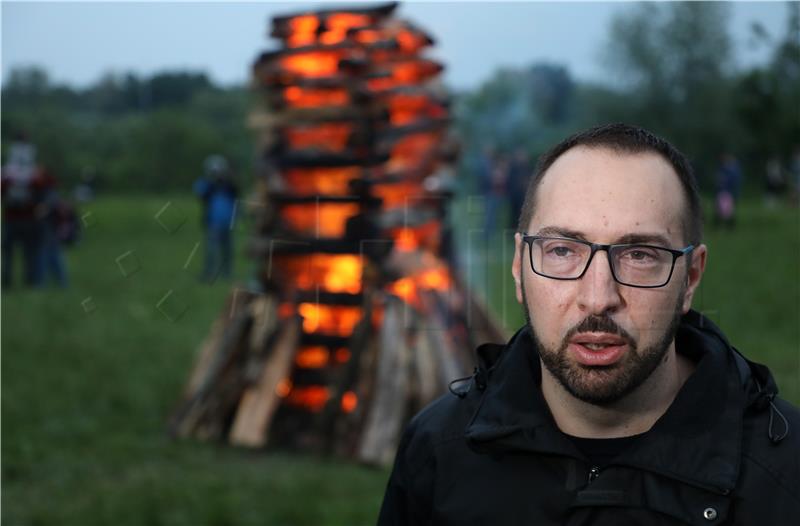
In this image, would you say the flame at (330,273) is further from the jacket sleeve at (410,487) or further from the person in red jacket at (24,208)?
the person in red jacket at (24,208)

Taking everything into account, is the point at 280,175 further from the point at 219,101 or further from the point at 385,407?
the point at 219,101

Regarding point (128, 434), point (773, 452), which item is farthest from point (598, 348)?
point (128, 434)

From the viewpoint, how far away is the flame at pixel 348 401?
6781 millimetres

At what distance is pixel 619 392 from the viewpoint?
1.93 metres

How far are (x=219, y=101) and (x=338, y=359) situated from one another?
4.67 m

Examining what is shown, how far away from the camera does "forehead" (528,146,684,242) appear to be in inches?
74.7

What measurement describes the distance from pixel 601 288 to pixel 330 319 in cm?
518

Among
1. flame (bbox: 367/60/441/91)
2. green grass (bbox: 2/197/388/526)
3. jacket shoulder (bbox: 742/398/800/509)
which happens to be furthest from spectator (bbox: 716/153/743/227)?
jacket shoulder (bbox: 742/398/800/509)

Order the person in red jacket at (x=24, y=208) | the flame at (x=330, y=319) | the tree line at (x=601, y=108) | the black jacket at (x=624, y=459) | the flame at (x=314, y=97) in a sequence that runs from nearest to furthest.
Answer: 1. the black jacket at (x=624, y=459)
2. the flame at (x=314, y=97)
3. the flame at (x=330, y=319)
4. the tree line at (x=601, y=108)
5. the person in red jacket at (x=24, y=208)

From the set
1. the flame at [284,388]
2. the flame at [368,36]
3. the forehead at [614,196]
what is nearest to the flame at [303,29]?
the flame at [368,36]

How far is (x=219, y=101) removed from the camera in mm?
10609

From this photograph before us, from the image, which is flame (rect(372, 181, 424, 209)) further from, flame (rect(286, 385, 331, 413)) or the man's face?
the man's face

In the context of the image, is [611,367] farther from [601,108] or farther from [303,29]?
[601,108]

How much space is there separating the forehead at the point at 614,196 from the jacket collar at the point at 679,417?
12.8 inches
